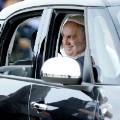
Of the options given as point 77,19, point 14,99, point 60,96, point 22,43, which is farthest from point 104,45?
point 22,43

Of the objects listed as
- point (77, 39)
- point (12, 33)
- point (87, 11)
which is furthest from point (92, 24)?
point (12, 33)

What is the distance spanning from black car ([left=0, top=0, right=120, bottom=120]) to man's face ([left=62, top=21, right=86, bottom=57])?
112 millimetres

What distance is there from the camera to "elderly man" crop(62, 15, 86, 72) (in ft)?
16.6

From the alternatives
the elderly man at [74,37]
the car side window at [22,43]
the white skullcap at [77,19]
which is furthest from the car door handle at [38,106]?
Answer: the car side window at [22,43]

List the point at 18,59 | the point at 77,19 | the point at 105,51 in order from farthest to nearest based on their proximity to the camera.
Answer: the point at 18,59 → the point at 77,19 → the point at 105,51

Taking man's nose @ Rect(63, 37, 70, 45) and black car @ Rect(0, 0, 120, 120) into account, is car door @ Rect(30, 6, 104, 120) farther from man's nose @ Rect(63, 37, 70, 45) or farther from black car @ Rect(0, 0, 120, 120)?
man's nose @ Rect(63, 37, 70, 45)

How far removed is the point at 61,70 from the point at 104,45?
35cm

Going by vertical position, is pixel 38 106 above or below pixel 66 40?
below

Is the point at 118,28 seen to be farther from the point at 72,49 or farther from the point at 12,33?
the point at 12,33

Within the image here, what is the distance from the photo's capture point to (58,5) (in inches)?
202

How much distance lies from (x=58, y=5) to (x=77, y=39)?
0.30 metres

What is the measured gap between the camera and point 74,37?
515cm

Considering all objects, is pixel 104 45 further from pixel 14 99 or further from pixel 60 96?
pixel 14 99

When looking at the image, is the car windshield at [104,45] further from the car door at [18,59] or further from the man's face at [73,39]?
the car door at [18,59]
